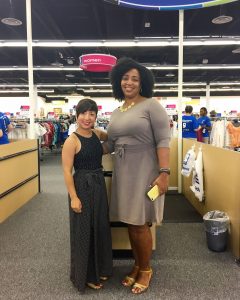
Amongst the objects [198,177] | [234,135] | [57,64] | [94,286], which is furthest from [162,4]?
[57,64]

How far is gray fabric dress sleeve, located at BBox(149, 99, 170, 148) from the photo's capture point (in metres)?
2.14

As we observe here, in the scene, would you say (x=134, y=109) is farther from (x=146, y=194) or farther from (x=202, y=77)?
(x=202, y=77)

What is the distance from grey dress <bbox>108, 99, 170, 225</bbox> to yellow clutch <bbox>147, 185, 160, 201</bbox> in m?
0.08

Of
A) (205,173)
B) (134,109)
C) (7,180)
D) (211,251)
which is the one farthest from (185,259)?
(7,180)

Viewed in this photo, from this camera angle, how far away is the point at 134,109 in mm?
2197

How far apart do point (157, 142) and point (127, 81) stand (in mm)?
484

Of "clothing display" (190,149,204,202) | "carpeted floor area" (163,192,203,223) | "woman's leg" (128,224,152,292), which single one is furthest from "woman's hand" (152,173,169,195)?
"carpeted floor area" (163,192,203,223)

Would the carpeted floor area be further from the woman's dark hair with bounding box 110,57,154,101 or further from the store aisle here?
the woman's dark hair with bounding box 110,57,154,101

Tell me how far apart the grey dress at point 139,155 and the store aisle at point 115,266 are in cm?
63

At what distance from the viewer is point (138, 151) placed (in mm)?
2213

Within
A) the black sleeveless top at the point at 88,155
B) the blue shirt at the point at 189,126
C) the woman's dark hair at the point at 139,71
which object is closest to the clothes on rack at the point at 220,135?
the blue shirt at the point at 189,126

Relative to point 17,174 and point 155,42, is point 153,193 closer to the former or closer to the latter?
point 17,174

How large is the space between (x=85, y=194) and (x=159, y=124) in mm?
727

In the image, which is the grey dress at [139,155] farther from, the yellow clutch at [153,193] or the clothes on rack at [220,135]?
the clothes on rack at [220,135]
